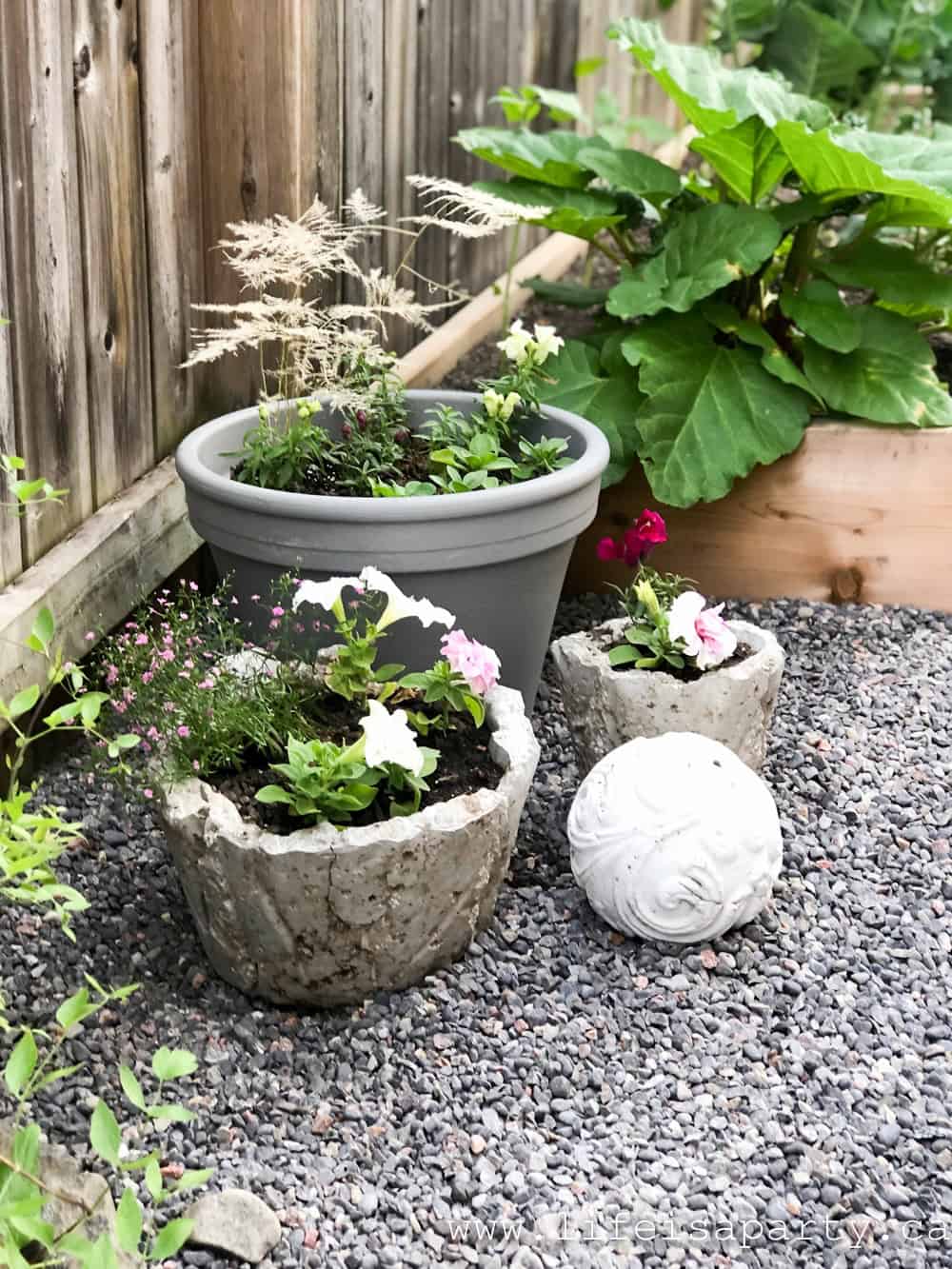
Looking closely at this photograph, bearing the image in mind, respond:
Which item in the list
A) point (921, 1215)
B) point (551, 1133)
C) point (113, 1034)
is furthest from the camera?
point (113, 1034)

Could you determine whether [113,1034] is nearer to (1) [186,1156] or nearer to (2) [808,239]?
(1) [186,1156]

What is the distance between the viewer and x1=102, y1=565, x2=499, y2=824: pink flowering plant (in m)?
1.83

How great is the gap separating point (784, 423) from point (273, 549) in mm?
1219

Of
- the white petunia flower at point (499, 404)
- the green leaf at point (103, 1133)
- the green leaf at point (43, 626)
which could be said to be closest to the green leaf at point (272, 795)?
the green leaf at point (43, 626)

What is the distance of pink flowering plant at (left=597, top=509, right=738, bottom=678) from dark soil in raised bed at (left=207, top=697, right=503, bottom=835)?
0.38 m

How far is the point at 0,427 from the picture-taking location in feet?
6.87

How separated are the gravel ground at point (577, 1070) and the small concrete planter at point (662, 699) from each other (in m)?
0.17

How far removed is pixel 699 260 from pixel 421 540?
3.55 feet

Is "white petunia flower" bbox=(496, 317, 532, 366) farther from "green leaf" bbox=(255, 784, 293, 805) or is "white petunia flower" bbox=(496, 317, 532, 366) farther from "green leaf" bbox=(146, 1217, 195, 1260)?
"green leaf" bbox=(146, 1217, 195, 1260)

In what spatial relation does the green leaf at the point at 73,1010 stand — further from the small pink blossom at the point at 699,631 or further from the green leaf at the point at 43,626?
the small pink blossom at the point at 699,631

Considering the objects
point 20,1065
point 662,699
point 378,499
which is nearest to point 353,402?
point 378,499

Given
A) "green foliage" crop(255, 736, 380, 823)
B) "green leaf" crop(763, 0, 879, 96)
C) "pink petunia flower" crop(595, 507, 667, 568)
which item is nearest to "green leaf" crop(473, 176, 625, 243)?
"pink petunia flower" crop(595, 507, 667, 568)

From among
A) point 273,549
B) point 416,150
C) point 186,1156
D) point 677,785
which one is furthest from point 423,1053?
point 416,150

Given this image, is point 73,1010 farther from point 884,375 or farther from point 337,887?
point 884,375
